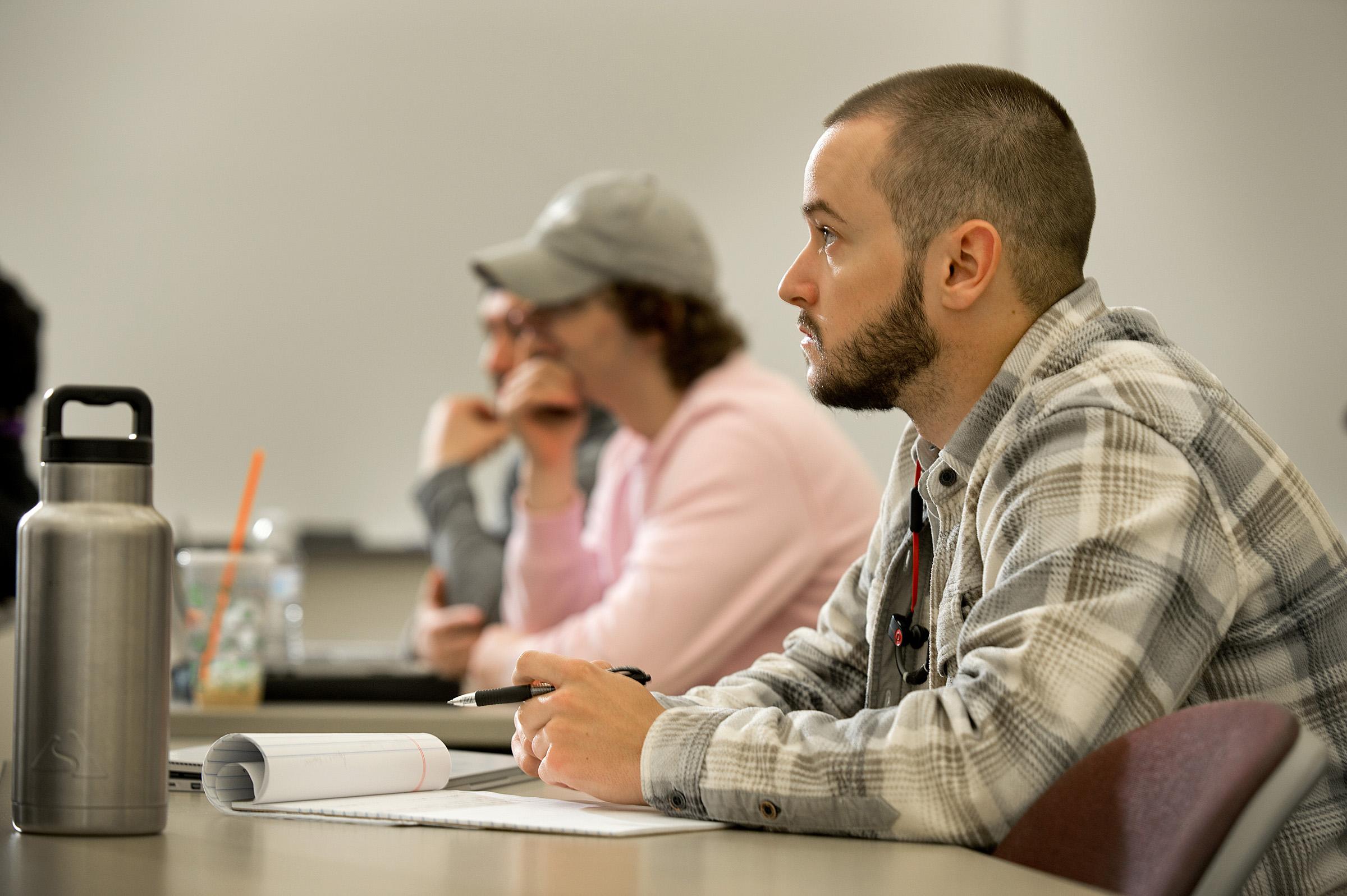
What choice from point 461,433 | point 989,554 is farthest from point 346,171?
point 989,554

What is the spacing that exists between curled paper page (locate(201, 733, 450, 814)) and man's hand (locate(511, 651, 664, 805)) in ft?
0.29

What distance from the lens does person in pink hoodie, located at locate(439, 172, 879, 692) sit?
83.6 inches

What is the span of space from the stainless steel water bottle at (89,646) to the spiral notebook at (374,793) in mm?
151

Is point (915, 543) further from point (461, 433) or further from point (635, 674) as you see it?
point (461, 433)

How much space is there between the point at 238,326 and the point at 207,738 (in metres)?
2.96

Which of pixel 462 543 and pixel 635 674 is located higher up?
pixel 635 674

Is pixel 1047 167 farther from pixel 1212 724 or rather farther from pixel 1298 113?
pixel 1298 113

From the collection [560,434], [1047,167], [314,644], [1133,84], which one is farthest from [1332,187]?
[314,644]

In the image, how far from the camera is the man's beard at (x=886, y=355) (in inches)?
48.1

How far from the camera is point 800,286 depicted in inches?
50.3

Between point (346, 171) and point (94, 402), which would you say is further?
point (346, 171)

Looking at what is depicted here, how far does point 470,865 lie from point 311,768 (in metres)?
0.28

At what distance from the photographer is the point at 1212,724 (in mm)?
766

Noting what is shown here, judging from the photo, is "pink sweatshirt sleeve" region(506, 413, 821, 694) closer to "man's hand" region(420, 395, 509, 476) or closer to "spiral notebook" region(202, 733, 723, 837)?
"spiral notebook" region(202, 733, 723, 837)
